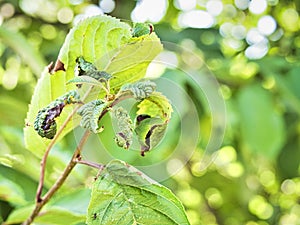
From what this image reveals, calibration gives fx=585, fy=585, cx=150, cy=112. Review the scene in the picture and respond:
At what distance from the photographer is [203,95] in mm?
1120

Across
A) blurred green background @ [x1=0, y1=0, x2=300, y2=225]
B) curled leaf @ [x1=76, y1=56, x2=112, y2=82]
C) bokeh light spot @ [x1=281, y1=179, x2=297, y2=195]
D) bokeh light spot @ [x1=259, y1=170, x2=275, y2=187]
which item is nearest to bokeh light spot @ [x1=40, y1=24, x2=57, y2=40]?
blurred green background @ [x1=0, y1=0, x2=300, y2=225]

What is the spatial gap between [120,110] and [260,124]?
75cm

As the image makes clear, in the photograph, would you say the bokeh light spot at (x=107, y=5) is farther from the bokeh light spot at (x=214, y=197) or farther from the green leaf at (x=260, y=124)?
the bokeh light spot at (x=214, y=197)

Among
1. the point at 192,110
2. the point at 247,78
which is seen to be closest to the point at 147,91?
the point at 192,110

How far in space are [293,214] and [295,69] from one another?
127 cm

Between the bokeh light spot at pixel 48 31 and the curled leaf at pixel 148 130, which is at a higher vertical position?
the curled leaf at pixel 148 130

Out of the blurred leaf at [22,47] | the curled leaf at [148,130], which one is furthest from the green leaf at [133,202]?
the blurred leaf at [22,47]

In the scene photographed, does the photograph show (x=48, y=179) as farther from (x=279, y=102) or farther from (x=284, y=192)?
(x=284, y=192)

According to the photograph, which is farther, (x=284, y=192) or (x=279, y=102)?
(x=284, y=192)

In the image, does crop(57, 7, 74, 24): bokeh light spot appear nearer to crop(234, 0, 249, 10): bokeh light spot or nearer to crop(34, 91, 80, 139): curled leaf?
crop(234, 0, 249, 10): bokeh light spot

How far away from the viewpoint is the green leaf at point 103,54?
43cm

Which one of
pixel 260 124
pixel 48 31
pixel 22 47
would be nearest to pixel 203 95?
pixel 260 124

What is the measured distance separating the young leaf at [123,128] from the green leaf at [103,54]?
51 mm

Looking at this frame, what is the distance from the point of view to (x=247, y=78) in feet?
4.05
